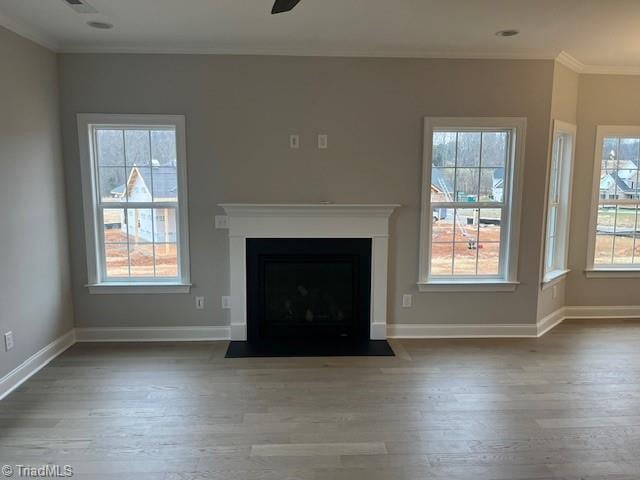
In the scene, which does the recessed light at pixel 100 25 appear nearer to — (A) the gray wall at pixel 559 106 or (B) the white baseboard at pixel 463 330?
(B) the white baseboard at pixel 463 330

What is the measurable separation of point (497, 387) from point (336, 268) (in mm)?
1596

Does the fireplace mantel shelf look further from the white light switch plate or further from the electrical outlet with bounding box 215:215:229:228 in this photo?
the white light switch plate

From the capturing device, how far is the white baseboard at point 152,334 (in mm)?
3789

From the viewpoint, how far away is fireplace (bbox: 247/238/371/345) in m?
3.75

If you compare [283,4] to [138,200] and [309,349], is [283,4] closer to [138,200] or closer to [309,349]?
[138,200]

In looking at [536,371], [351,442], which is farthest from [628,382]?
[351,442]

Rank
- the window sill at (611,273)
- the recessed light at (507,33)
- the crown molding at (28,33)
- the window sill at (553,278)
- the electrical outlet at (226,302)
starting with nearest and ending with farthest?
the crown molding at (28,33) < the recessed light at (507,33) < the electrical outlet at (226,302) < the window sill at (553,278) < the window sill at (611,273)

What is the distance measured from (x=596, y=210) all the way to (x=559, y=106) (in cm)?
125

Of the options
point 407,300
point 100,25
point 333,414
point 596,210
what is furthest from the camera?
point 596,210

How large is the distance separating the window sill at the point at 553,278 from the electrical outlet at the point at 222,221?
119 inches

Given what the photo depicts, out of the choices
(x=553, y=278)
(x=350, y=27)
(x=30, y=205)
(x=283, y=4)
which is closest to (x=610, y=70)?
(x=553, y=278)

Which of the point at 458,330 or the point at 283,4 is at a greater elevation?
the point at 283,4

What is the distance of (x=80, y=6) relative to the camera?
2689 millimetres

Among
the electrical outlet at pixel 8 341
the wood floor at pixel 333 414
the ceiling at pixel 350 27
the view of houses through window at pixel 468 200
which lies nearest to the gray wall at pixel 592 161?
the ceiling at pixel 350 27
